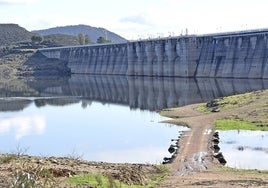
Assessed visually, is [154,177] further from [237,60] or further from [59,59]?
[59,59]

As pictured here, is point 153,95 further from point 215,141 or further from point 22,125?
point 215,141

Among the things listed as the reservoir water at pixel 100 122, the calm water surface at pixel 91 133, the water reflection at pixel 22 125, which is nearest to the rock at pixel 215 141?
the reservoir water at pixel 100 122

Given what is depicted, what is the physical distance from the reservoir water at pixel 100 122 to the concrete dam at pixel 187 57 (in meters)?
10.3

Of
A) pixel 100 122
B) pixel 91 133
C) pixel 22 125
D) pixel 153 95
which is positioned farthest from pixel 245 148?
pixel 153 95

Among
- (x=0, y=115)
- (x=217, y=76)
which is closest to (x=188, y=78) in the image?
(x=217, y=76)

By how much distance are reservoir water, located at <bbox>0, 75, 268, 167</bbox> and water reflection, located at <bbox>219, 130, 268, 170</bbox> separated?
3.81 ft

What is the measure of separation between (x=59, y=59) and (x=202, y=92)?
111m

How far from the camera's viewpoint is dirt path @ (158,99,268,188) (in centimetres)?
2311

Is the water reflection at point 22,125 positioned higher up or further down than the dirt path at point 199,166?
further down

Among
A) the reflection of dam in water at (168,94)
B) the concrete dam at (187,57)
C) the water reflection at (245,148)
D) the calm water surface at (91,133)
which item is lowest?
the calm water surface at (91,133)

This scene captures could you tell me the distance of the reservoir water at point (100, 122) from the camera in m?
39.6

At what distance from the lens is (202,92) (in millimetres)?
85500

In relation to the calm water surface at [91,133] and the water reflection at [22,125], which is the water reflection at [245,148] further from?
the water reflection at [22,125]

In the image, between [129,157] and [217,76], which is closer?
[129,157]
